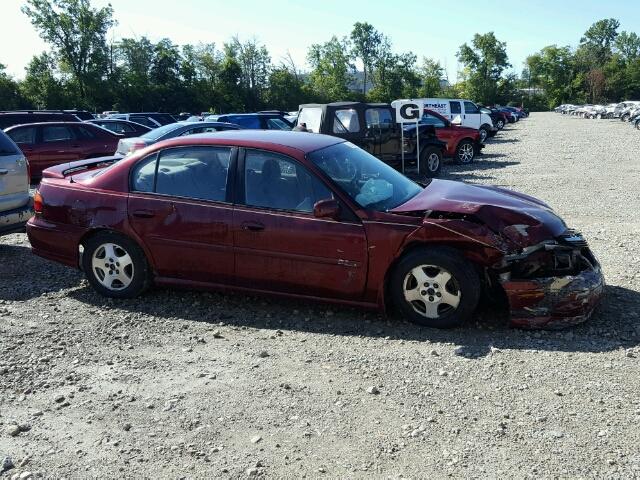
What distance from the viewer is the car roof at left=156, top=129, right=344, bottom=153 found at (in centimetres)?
538

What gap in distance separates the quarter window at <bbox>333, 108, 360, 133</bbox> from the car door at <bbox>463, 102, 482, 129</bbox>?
1397cm

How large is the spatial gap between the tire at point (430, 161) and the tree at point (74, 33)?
50.0 metres

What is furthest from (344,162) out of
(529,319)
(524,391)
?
(524,391)

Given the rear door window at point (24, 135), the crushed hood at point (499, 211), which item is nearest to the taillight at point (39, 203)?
Answer: the crushed hood at point (499, 211)

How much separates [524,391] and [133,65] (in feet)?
211

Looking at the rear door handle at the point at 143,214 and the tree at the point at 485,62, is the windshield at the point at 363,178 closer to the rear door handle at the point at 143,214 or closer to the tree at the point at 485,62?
the rear door handle at the point at 143,214

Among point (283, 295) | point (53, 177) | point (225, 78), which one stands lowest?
point (283, 295)

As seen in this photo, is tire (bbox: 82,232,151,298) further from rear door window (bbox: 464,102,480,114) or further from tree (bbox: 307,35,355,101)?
tree (bbox: 307,35,355,101)

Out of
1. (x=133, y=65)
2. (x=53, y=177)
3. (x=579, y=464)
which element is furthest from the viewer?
(x=133, y=65)

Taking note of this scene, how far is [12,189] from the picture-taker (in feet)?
24.3

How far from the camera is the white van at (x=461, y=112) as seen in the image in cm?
2575

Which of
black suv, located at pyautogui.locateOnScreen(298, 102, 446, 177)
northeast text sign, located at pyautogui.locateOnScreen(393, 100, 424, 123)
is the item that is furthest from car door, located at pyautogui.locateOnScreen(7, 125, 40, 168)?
northeast text sign, located at pyautogui.locateOnScreen(393, 100, 424, 123)

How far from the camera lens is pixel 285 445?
337 cm

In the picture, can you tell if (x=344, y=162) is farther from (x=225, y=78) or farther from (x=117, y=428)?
(x=225, y=78)
